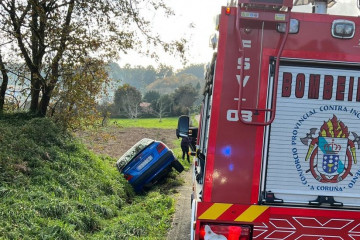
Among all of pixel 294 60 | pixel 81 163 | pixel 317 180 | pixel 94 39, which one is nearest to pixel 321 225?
pixel 317 180

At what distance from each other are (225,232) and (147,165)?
7823mm

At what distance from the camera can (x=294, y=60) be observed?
2.95 metres

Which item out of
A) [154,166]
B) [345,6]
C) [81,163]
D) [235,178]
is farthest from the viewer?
[154,166]

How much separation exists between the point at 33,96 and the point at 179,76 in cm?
8039

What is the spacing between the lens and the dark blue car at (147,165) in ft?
34.9

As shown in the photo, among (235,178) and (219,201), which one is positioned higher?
(235,178)

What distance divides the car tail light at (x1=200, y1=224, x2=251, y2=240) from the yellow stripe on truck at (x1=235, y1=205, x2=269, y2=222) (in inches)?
2.8

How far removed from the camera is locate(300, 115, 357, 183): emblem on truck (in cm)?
299

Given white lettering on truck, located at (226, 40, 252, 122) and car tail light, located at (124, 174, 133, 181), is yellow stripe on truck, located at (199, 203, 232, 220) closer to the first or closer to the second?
white lettering on truck, located at (226, 40, 252, 122)

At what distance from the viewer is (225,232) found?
9.66 ft

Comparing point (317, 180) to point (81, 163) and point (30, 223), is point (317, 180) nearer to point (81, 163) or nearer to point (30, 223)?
point (30, 223)

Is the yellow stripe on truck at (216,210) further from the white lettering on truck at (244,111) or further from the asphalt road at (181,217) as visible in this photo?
the asphalt road at (181,217)

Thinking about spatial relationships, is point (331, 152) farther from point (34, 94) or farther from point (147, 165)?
point (34, 94)

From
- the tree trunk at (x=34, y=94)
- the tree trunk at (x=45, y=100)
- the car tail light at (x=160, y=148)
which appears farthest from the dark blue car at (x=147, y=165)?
the tree trunk at (x=34, y=94)
